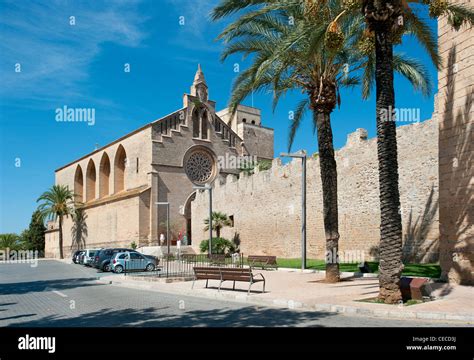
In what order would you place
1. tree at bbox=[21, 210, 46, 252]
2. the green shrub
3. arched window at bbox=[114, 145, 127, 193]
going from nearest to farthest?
1. the green shrub
2. arched window at bbox=[114, 145, 127, 193]
3. tree at bbox=[21, 210, 46, 252]

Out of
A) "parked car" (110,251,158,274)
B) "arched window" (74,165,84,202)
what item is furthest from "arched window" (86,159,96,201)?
"parked car" (110,251,158,274)

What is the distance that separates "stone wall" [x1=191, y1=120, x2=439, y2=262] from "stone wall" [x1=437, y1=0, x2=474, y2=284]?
6.31 metres

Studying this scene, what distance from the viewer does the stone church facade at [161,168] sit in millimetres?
45938

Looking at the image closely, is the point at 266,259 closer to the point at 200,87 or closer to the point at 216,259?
the point at 216,259

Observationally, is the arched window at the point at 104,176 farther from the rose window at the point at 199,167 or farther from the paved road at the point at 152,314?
the paved road at the point at 152,314

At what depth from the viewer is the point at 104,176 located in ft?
196

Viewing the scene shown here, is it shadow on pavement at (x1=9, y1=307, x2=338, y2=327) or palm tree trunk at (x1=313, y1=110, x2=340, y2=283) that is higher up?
palm tree trunk at (x1=313, y1=110, x2=340, y2=283)

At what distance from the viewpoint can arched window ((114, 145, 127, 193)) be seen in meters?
54.2

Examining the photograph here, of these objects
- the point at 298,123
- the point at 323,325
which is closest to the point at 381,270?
the point at 323,325

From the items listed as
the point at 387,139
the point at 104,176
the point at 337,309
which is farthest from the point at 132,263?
the point at 104,176

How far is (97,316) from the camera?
9.30 m

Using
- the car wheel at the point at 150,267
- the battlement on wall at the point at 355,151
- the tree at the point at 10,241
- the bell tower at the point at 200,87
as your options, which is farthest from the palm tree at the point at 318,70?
the tree at the point at 10,241

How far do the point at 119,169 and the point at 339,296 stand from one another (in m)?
46.9

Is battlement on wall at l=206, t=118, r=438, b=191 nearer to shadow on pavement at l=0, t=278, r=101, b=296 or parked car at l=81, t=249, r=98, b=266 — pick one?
parked car at l=81, t=249, r=98, b=266
